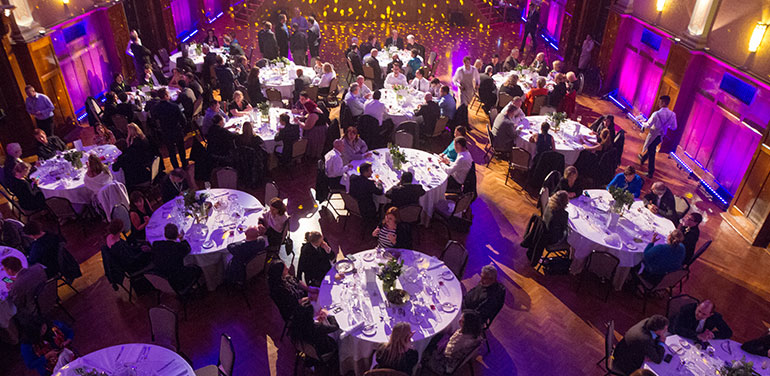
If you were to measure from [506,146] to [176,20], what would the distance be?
13401 mm

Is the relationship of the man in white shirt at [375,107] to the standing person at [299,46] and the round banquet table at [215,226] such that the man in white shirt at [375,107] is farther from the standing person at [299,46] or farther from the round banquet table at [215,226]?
the standing person at [299,46]

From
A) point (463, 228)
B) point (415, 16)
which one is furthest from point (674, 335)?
point (415, 16)

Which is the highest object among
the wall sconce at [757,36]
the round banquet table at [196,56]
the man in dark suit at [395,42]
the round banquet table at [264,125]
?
the wall sconce at [757,36]

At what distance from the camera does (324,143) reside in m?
8.50

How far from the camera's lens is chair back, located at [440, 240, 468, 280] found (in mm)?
5375

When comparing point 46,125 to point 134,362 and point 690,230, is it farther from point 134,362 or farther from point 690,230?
point 690,230

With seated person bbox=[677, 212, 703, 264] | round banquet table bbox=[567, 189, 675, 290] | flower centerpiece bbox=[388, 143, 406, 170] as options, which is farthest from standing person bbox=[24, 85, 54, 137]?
seated person bbox=[677, 212, 703, 264]

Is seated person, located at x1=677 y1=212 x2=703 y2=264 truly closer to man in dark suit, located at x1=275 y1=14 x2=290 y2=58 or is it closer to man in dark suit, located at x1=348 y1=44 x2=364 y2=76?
man in dark suit, located at x1=348 y1=44 x2=364 y2=76

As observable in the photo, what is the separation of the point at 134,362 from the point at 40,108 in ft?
22.1

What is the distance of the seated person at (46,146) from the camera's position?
7004 mm

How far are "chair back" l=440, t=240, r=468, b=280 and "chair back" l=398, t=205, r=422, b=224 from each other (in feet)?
3.00

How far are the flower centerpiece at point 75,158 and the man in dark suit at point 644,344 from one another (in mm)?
7734

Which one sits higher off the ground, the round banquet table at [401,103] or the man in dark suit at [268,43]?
the man in dark suit at [268,43]

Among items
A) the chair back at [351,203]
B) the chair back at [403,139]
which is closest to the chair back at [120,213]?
the chair back at [351,203]
